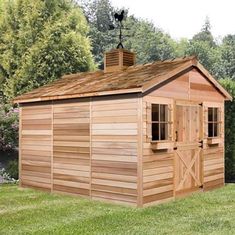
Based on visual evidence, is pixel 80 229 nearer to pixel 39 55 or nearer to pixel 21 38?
pixel 39 55

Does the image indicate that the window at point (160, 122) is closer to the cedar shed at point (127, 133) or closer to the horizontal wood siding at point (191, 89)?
the cedar shed at point (127, 133)

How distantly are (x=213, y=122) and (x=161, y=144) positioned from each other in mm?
2814

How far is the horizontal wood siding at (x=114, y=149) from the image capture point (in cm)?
917

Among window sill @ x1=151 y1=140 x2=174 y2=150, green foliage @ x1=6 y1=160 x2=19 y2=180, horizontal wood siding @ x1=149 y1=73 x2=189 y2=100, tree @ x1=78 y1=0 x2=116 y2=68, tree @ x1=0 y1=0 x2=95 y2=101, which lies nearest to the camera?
window sill @ x1=151 y1=140 x2=174 y2=150

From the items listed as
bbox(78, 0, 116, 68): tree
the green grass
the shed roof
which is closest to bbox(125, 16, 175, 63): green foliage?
bbox(78, 0, 116, 68): tree

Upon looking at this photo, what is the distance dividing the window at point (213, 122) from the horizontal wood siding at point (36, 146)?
180 inches

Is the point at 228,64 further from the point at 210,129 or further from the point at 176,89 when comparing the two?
the point at 176,89

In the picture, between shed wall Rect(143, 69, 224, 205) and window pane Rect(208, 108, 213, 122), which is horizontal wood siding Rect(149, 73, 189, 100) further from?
window pane Rect(208, 108, 213, 122)

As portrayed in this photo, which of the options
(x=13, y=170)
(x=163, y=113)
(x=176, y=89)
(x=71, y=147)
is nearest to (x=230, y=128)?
(x=176, y=89)

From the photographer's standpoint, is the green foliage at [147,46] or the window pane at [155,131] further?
the green foliage at [147,46]

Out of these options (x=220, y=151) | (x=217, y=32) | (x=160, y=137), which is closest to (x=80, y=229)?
(x=160, y=137)

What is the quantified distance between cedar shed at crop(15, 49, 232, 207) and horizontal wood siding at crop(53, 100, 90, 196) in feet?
0.08

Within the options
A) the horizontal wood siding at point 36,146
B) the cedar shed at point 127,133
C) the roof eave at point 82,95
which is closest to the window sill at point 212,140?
the cedar shed at point 127,133

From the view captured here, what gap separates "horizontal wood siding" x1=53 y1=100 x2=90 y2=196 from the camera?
10.2m
